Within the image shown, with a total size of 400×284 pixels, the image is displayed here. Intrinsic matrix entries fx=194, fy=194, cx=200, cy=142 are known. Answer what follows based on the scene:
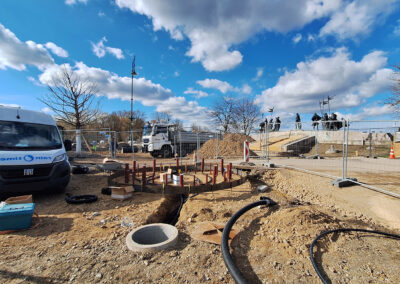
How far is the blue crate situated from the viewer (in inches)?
129

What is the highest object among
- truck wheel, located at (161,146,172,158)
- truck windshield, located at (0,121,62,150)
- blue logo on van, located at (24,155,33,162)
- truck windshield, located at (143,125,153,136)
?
truck windshield, located at (143,125,153,136)

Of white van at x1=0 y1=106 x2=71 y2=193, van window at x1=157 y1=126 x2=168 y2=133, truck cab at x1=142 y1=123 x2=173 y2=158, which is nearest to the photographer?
white van at x1=0 y1=106 x2=71 y2=193

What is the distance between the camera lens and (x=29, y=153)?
4.80 metres

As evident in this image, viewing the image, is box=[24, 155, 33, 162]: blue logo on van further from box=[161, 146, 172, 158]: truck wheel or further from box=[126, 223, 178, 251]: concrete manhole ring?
box=[161, 146, 172, 158]: truck wheel

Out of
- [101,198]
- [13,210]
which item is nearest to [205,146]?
[101,198]

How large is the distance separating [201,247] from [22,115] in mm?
6119

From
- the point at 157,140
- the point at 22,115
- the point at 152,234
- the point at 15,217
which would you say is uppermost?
the point at 22,115

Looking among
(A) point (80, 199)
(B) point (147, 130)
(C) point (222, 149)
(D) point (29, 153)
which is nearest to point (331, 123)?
(C) point (222, 149)

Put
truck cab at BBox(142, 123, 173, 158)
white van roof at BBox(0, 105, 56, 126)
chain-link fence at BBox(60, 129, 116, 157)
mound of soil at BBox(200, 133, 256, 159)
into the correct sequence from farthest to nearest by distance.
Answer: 1. mound of soil at BBox(200, 133, 256, 159)
2. chain-link fence at BBox(60, 129, 116, 157)
3. truck cab at BBox(142, 123, 173, 158)
4. white van roof at BBox(0, 105, 56, 126)

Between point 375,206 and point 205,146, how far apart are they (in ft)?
42.9

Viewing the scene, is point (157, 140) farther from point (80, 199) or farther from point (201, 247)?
point (201, 247)

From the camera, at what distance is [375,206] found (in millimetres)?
4602

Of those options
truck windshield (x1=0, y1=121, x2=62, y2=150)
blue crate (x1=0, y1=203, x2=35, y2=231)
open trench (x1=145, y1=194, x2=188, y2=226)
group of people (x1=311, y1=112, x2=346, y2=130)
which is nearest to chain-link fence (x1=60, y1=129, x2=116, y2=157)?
truck windshield (x1=0, y1=121, x2=62, y2=150)

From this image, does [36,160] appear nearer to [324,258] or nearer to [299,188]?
[324,258]
